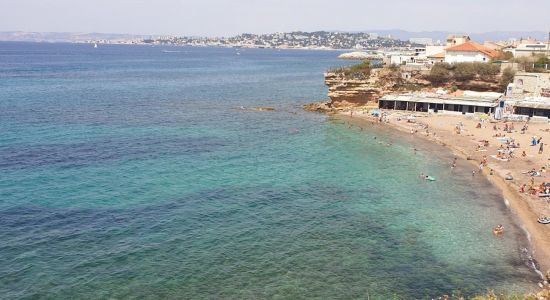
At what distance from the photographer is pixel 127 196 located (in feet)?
106

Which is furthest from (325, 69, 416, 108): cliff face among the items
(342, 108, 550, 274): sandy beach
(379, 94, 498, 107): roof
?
(379, 94, 498, 107): roof

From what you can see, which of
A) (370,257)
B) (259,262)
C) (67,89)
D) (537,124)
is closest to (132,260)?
(259,262)

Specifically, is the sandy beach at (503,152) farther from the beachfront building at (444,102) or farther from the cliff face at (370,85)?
the cliff face at (370,85)

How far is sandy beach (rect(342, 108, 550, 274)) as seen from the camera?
98.2 ft

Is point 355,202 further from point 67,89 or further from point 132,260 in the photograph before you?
point 67,89

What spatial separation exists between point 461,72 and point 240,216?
2035 inches

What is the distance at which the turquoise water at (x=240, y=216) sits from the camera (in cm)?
2242

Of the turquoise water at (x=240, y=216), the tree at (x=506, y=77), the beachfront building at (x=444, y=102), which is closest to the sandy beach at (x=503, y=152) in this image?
the turquoise water at (x=240, y=216)

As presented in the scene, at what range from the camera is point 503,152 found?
43.8 meters

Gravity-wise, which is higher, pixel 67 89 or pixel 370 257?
pixel 67 89

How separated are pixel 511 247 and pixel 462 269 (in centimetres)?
440

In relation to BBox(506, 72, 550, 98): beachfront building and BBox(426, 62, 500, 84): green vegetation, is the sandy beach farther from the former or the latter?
BBox(426, 62, 500, 84): green vegetation

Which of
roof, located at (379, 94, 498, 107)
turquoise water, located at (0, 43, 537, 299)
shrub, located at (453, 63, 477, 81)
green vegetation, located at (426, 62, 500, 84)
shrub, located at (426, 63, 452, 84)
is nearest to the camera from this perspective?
turquoise water, located at (0, 43, 537, 299)

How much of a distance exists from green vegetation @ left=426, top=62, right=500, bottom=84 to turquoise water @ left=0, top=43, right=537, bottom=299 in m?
21.6
